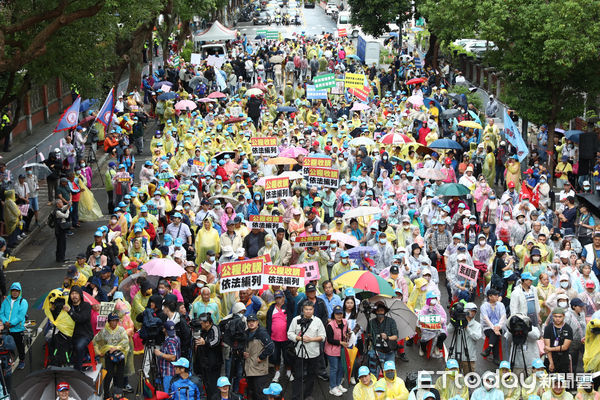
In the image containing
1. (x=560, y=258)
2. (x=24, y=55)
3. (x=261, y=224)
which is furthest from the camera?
(x=24, y=55)

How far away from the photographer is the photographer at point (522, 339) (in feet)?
43.4

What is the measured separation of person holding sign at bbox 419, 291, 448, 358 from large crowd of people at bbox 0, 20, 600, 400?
3 centimetres

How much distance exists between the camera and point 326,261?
616 inches

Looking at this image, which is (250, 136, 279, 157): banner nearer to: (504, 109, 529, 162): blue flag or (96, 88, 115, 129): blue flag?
(96, 88, 115, 129): blue flag

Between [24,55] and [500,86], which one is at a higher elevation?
[24,55]

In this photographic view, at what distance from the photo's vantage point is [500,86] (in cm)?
3869

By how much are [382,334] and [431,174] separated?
28.6ft

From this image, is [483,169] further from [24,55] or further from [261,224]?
[24,55]

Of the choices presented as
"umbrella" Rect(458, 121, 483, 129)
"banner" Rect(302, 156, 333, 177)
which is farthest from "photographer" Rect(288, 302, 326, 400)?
"umbrella" Rect(458, 121, 483, 129)

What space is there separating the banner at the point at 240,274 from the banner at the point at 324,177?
6.49m

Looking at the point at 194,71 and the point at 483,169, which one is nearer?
the point at 483,169

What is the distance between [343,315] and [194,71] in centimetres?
2968

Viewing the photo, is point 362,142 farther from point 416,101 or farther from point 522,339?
point 522,339

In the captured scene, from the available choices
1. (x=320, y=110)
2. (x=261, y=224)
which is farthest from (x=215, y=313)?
(x=320, y=110)
